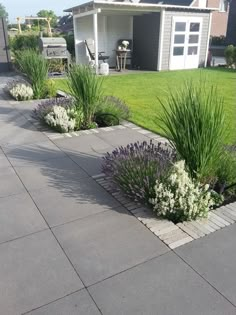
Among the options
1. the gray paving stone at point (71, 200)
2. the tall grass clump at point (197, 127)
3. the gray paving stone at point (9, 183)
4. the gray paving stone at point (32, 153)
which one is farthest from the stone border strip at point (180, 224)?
the gray paving stone at point (32, 153)

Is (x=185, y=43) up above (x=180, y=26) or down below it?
below

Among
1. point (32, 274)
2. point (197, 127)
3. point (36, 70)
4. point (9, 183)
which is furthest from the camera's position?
point (36, 70)

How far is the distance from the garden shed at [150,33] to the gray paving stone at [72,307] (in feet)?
34.9

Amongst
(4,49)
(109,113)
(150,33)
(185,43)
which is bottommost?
(109,113)

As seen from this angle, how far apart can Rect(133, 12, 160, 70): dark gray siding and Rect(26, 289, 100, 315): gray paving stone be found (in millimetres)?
11810

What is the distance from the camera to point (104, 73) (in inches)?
451

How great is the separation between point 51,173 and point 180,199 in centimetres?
160

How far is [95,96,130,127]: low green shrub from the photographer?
5.24 meters

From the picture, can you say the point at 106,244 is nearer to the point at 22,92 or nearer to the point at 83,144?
the point at 83,144

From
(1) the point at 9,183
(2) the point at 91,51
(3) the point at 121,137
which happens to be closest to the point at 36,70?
(3) the point at 121,137

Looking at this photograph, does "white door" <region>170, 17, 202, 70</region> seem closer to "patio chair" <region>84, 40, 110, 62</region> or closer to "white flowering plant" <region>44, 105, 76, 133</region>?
"patio chair" <region>84, 40, 110, 62</region>

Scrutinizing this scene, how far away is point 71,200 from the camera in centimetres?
277

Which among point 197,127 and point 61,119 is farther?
point 61,119

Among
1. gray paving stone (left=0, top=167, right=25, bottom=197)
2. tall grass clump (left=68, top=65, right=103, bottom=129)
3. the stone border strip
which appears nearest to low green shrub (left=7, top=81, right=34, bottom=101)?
tall grass clump (left=68, top=65, right=103, bottom=129)
